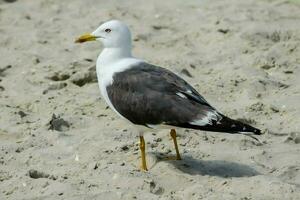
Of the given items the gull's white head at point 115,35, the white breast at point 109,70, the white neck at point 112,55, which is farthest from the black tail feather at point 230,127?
the gull's white head at point 115,35

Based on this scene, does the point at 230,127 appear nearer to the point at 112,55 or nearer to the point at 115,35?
the point at 112,55

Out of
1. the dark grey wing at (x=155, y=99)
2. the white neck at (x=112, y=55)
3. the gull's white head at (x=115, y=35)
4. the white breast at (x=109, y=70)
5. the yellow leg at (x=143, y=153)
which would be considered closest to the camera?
the dark grey wing at (x=155, y=99)

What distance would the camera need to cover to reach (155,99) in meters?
4.91

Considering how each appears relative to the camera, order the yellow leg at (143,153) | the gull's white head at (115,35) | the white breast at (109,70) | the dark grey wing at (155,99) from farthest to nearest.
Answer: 1. the gull's white head at (115,35)
2. the white breast at (109,70)
3. the yellow leg at (143,153)
4. the dark grey wing at (155,99)

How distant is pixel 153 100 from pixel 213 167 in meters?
0.57

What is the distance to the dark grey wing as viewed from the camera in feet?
15.8

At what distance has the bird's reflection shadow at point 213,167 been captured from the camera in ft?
16.1

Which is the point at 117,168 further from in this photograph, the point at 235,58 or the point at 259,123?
the point at 235,58

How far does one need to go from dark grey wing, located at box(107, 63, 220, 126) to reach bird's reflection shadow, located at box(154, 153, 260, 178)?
351mm

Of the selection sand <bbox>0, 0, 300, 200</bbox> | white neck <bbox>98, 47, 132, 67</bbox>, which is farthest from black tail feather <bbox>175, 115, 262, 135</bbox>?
white neck <bbox>98, 47, 132, 67</bbox>

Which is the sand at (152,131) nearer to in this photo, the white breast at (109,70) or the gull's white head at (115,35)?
the white breast at (109,70)

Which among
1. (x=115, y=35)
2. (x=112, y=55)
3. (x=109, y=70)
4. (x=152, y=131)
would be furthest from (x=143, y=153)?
(x=115, y=35)

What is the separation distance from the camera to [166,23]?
7.79m

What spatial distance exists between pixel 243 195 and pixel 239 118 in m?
1.25
